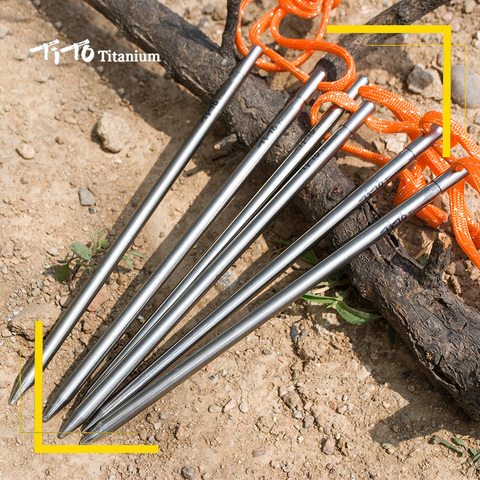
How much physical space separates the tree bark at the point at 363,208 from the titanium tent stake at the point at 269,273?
161 mm

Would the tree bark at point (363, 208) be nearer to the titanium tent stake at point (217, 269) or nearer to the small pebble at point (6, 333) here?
the titanium tent stake at point (217, 269)

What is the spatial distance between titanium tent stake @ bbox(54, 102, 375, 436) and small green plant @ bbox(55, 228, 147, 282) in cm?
58

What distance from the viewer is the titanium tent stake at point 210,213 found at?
2.88 m

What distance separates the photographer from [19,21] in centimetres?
415

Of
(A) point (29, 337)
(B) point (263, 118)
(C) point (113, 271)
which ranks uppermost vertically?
(B) point (263, 118)

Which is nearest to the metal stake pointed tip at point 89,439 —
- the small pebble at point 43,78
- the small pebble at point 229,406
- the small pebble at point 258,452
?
the small pebble at point 229,406

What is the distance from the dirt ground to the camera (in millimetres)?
2934

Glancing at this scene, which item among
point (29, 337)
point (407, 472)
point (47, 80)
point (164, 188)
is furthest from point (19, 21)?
point (407, 472)

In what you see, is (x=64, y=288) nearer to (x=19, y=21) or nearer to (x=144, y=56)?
(x=144, y=56)

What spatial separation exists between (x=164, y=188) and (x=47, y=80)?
4.64ft

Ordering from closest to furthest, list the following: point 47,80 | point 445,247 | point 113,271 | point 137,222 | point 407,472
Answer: point 445,247 → point 407,472 → point 137,222 → point 113,271 → point 47,80

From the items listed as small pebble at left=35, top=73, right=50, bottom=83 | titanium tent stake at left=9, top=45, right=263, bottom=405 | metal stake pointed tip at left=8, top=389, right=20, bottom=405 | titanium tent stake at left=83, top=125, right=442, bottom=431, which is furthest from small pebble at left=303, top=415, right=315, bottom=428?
small pebble at left=35, top=73, right=50, bottom=83

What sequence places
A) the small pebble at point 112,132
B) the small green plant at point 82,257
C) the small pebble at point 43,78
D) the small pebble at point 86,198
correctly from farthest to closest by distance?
the small pebble at point 43,78 → the small pebble at point 112,132 → the small pebble at point 86,198 → the small green plant at point 82,257

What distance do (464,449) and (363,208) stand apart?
131 cm
